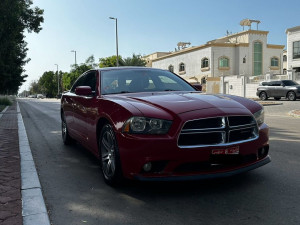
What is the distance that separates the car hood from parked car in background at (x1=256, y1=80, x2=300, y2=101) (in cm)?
2264

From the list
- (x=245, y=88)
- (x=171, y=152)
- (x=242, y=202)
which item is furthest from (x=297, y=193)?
(x=245, y=88)

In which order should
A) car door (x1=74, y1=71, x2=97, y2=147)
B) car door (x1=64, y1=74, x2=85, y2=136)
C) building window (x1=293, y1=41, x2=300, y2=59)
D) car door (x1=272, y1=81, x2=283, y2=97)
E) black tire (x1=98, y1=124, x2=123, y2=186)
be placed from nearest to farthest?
black tire (x1=98, y1=124, x2=123, y2=186) < car door (x1=74, y1=71, x2=97, y2=147) < car door (x1=64, y1=74, x2=85, y2=136) < car door (x1=272, y1=81, x2=283, y2=97) < building window (x1=293, y1=41, x2=300, y2=59)

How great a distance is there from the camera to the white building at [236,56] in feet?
169

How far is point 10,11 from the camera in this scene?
14.7 m

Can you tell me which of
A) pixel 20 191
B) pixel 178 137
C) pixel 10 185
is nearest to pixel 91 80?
pixel 10 185

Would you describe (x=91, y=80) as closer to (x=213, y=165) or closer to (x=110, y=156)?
→ (x=110, y=156)

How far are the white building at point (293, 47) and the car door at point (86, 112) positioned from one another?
143 ft

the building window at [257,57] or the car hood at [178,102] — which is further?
the building window at [257,57]

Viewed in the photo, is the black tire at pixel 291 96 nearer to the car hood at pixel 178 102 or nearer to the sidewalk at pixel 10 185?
the sidewalk at pixel 10 185

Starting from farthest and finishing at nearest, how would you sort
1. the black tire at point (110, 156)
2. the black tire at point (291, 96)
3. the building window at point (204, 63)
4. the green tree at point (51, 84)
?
the green tree at point (51, 84), the building window at point (204, 63), the black tire at point (291, 96), the black tire at point (110, 156)

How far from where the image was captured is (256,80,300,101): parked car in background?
2458cm

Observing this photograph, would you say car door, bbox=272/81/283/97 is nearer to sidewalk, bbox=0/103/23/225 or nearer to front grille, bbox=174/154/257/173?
sidewalk, bbox=0/103/23/225

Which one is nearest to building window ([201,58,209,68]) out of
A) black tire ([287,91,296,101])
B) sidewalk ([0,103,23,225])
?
black tire ([287,91,296,101])

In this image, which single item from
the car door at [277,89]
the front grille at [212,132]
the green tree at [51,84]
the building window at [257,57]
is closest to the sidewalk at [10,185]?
the front grille at [212,132]
